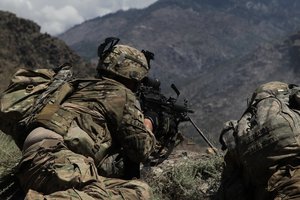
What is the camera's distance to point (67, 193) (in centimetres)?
337

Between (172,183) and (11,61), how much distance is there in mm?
34616

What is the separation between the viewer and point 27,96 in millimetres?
4273

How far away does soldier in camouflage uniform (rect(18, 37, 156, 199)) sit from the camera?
11.5 ft

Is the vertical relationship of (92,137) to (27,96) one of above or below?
Result: below

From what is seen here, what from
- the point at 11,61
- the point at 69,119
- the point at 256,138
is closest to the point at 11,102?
the point at 69,119

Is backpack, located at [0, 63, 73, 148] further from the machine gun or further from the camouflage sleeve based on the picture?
the machine gun

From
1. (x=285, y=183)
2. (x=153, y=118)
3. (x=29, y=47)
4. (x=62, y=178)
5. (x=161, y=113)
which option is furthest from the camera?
(x=29, y=47)

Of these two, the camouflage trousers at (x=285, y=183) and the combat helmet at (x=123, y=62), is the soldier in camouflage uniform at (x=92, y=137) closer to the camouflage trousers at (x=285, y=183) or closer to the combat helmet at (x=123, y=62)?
the combat helmet at (x=123, y=62)

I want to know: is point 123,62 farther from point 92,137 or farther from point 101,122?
point 92,137

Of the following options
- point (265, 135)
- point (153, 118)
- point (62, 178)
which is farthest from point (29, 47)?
point (62, 178)

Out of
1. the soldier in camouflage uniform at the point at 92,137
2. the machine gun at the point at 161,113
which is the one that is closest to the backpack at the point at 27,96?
the soldier in camouflage uniform at the point at 92,137

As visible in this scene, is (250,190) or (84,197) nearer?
(84,197)

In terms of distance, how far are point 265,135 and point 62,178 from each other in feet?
5.04

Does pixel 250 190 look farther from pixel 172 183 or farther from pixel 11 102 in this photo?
pixel 11 102
